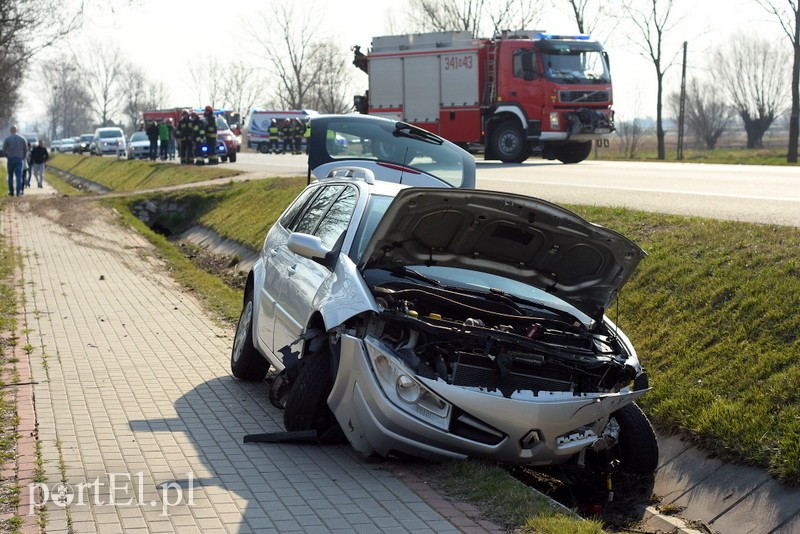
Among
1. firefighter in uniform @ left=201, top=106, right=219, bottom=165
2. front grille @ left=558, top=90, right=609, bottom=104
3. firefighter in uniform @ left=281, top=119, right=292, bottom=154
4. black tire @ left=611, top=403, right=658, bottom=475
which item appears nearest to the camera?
black tire @ left=611, top=403, right=658, bottom=475

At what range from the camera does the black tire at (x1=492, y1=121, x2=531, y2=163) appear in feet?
93.4

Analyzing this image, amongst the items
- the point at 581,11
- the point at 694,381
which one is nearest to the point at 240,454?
the point at 694,381

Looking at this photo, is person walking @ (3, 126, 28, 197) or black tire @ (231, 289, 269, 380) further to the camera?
person walking @ (3, 126, 28, 197)

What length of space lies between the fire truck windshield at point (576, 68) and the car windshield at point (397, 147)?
50.1 ft

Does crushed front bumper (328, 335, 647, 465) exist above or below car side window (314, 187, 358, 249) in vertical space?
below

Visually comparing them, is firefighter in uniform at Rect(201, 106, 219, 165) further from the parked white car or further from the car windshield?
the parked white car

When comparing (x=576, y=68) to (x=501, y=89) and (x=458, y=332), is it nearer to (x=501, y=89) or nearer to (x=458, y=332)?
(x=501, y=89)

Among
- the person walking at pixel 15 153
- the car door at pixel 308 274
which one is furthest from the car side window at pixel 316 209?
the person walking at pixel 15 153

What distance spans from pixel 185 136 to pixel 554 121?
15043 millimetres

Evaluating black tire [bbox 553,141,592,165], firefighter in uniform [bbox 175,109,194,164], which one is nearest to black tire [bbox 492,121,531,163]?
black tire [bbox 553,141,592,165]

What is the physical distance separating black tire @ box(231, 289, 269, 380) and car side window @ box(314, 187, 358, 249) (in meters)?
1.21

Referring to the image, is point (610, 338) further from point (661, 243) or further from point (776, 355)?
point (661, 243)

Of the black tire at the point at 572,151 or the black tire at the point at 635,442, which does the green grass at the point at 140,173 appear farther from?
the black tire at the point at 635,442

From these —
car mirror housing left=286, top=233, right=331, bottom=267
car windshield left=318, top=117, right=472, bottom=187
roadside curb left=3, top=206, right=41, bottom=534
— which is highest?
car windshield left=318, top=117, right=472, bottom=187
